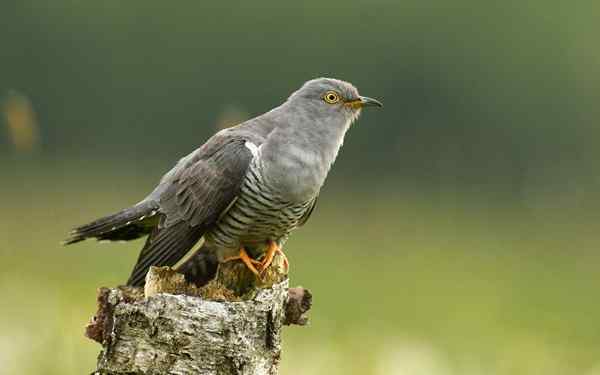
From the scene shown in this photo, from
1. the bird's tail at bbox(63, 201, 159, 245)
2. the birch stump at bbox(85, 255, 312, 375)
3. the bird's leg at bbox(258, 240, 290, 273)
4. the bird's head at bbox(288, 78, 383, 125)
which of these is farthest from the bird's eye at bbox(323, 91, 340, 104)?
the birch stump at bbox(85, 255, 312, 375)

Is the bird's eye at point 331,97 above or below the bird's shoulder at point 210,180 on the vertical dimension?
above

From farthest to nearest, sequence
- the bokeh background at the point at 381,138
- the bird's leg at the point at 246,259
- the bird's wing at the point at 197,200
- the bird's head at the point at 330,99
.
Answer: the bokeh background at the point at 381,138
the bird's head at the point at 330,99
the bird's wing at the point at 197,200
the bird's leg at the point at 246,259

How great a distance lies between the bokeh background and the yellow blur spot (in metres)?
2.84

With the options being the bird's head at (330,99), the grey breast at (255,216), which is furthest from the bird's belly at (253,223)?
the bird's head at (330,99)

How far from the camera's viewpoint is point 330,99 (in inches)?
174

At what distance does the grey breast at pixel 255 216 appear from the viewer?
407 cm

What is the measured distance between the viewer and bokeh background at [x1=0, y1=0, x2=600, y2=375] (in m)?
9.45

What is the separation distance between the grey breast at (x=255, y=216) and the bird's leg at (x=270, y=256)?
0.03 metres

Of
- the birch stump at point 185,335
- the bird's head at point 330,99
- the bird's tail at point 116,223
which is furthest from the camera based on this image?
the bird's head at point 330,99

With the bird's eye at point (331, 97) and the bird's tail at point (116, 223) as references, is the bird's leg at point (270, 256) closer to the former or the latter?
the bird's tail at point (116, 223)

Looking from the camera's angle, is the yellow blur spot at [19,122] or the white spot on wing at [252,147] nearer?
the white spot on wing at [252,147]

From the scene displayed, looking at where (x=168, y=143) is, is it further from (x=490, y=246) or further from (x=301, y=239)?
(x=490, y=246)

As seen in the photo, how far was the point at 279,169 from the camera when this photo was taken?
13.4 feet

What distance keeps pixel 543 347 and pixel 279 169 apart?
11.1 feet
